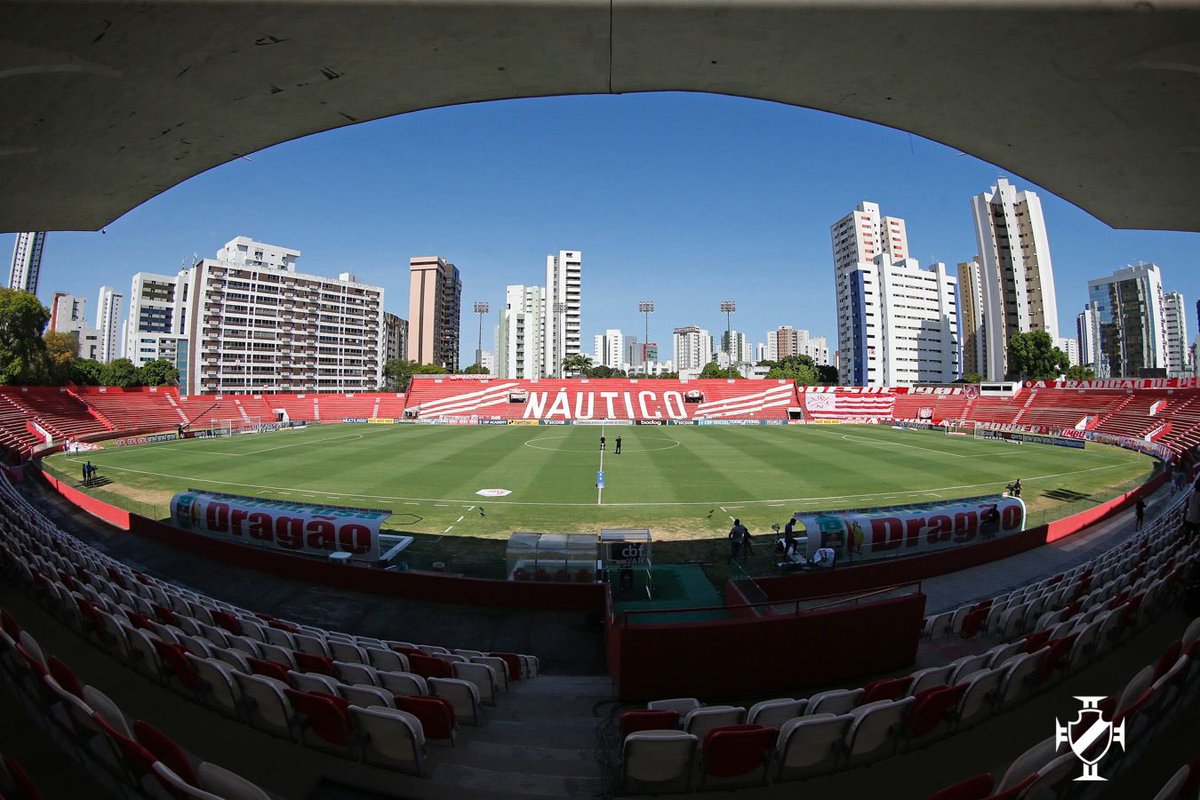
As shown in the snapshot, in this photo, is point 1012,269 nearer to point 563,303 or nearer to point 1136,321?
point 1136,321

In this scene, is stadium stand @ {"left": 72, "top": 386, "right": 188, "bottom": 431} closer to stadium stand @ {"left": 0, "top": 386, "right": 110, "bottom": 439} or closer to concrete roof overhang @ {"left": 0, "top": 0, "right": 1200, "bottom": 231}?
stadium stand @ {"left": 0, "top": 386, "right": 110, "bottom": 439}

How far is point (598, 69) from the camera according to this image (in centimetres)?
514

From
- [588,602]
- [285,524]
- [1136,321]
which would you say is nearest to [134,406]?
[285,524]

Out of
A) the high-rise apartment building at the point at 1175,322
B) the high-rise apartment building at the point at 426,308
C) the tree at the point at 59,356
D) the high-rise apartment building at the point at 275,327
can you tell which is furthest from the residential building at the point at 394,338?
the high-rise apartment building at the point at 1175,322

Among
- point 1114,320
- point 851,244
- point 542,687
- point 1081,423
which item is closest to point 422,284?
point 851,244

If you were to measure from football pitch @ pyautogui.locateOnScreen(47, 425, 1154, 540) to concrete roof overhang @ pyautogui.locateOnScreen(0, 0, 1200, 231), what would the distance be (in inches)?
526

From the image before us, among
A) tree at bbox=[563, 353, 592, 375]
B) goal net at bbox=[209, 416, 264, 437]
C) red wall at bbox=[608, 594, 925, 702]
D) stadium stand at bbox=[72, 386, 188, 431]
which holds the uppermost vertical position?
tree at bbox=[563, 353, 592, 375]

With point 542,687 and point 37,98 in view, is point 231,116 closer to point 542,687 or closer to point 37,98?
point 37,98

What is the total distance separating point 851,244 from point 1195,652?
546ft

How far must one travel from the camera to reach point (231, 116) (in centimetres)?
576

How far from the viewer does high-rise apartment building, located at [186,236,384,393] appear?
102m

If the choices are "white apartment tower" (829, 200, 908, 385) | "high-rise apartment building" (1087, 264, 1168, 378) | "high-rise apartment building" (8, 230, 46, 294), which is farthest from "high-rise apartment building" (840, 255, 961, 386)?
"high-rise apartment building" (8, 230, 46, 294)

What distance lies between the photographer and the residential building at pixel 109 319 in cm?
17862

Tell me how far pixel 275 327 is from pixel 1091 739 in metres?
131
